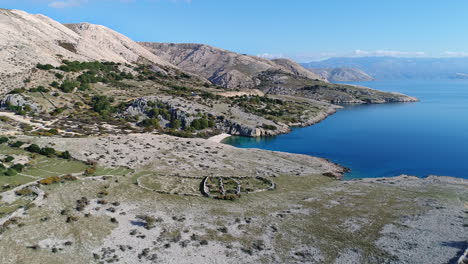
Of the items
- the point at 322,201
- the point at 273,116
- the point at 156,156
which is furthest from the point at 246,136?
the point at 322,201

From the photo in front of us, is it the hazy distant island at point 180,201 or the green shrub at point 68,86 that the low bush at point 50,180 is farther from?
the green shrub at point 68,86

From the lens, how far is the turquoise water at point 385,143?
72500mm

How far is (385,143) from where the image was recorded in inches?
3824

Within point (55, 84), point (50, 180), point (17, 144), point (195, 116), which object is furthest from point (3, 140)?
point (195, 116)

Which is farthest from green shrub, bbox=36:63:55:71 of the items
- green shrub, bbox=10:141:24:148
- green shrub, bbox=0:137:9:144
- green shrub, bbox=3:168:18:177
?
green shrub, bbox=3:168:18:177

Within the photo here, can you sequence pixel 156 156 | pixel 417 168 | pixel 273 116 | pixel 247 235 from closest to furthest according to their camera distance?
pixel 247 235, pixel 156 156, pixel 417 168, pixel 273 116

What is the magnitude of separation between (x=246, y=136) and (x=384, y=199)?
59.9 meters

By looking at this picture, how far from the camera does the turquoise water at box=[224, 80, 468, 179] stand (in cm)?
7250

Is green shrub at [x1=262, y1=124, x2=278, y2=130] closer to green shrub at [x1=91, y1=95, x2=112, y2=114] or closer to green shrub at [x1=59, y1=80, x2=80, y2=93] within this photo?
green shrub at [x1=91, y1=95, x2=112, y2=114]

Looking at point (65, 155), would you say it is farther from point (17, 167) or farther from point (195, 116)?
point (195, 116)

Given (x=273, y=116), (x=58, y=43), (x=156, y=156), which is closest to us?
(x=156, y=156)

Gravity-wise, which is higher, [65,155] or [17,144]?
[17,144]

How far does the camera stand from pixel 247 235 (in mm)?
35031

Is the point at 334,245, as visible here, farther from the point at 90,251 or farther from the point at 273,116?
the point at 273,116
